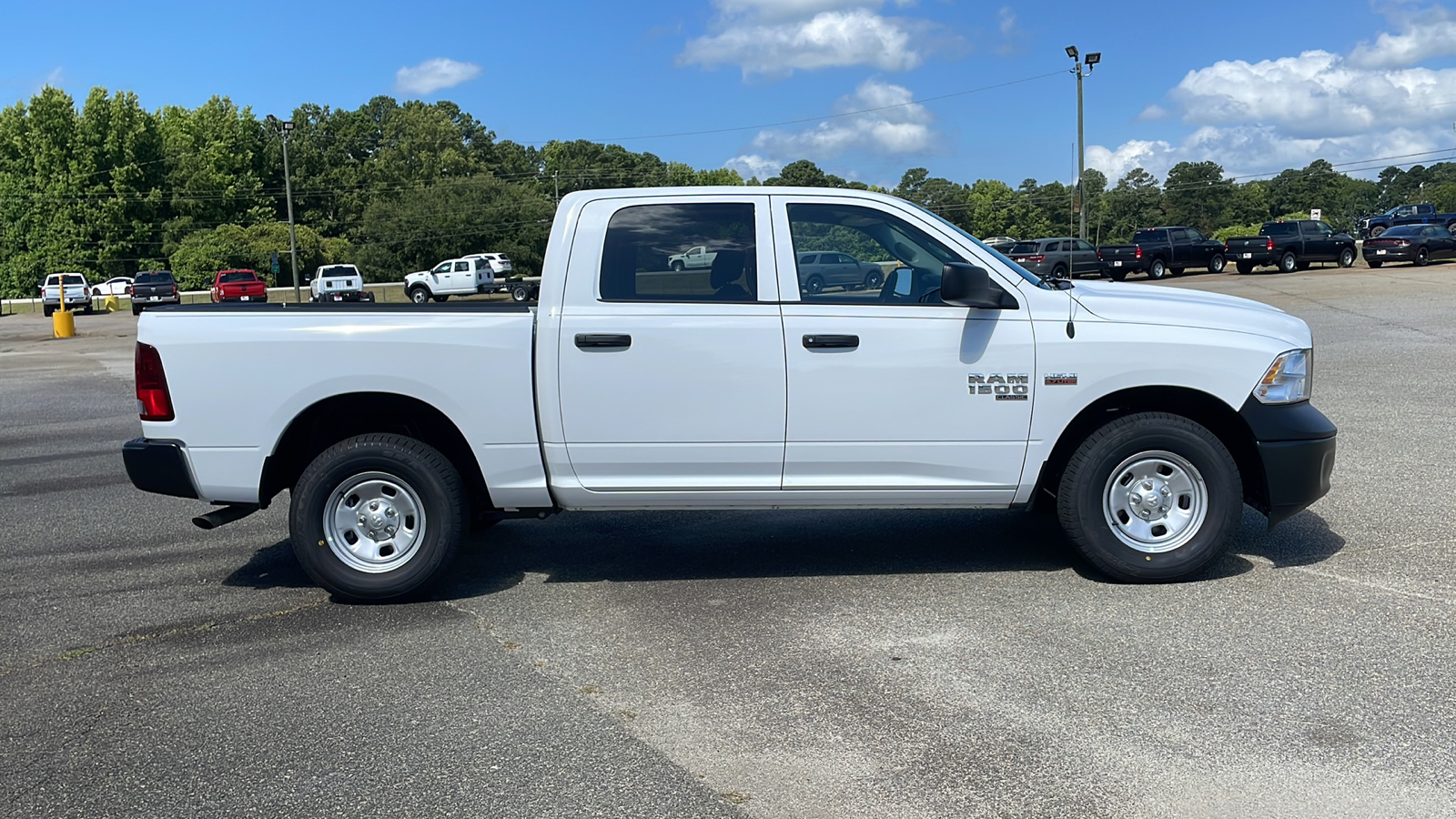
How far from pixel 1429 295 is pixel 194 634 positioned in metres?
28.6

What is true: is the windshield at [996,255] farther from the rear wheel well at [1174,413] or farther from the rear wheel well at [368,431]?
the rear wheel well at [368,431]

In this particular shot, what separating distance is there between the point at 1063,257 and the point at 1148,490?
1429 inches

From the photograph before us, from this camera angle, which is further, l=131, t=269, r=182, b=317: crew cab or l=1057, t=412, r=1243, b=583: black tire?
l=131, t=269, r=182, b=317: crew cab

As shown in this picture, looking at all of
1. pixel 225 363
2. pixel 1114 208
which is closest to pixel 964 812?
pixel 225 363

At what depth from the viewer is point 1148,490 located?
5.74 metres

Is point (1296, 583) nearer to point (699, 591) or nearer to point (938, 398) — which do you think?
point (938, 398)

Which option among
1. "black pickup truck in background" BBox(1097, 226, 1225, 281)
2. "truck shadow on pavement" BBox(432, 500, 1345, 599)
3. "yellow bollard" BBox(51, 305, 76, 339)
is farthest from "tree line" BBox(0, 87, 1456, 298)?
"truck shadow on pavement" BBox(432, 500, 1345, 599)

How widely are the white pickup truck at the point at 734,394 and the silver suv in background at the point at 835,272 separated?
0.05 metres

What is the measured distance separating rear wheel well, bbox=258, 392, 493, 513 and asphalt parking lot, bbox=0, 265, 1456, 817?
23.2 inches

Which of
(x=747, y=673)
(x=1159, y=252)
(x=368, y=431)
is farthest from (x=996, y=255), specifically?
(x=1159, y=252)

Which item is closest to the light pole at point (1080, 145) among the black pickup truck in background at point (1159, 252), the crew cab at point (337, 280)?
the black pickup truck in background at point (1159, 252)

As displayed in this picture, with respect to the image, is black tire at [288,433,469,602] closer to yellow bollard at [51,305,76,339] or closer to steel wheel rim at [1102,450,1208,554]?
steel wheel rim at [1102,450,1208,554]

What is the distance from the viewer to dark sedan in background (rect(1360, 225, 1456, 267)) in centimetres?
3944

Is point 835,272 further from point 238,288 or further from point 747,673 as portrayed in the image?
point 238,288
